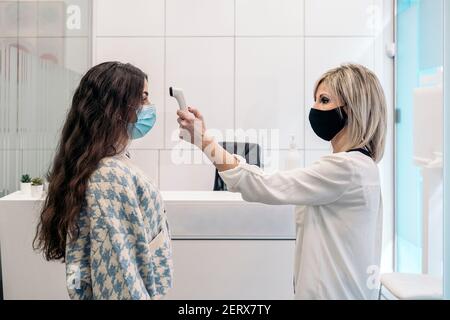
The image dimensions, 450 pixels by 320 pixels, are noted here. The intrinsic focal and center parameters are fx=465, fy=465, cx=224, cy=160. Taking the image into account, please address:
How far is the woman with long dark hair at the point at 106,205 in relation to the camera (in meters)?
0.88

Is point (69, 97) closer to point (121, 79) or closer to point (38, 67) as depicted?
point (38, 67)

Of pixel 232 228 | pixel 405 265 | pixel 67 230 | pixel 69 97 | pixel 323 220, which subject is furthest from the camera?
pixel 405 265

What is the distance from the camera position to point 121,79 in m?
0.96

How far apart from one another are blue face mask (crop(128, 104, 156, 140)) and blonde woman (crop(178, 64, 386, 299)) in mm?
84

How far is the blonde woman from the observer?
98cm

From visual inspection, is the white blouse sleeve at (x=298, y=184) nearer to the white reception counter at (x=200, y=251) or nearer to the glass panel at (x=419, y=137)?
the white reception counter at (x=200, y=251)

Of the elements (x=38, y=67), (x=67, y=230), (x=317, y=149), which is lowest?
(x=67, y=230)

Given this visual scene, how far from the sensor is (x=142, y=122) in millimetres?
1038

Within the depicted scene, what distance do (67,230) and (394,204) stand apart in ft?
5.33

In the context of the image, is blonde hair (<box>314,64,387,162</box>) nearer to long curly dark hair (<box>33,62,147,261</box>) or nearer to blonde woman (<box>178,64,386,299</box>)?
blonde woman (<box>178,64,386,299</box>)

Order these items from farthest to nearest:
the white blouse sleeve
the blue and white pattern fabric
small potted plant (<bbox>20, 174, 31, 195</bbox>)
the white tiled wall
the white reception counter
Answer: the white tiled wall → small potted plant (<bbox>20, 174, 31, 195</bbox>) → the white reception counter → the white blouse sleeve → the blue and white pattern fabric

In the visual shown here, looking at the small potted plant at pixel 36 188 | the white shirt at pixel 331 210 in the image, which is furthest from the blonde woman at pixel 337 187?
the small potted plant at pixel 36 188

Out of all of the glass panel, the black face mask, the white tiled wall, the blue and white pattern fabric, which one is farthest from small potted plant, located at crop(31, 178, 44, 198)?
the glass panel
